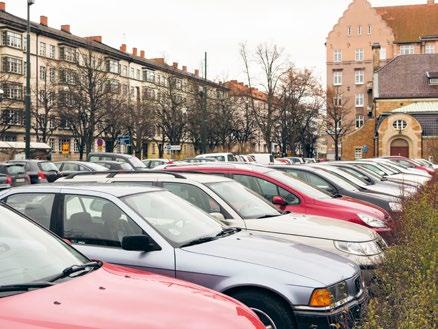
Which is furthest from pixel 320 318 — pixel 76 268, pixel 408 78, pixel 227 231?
pixel 408 78

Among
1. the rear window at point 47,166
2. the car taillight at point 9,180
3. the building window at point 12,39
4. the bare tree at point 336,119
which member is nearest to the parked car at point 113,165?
the rear window at point 47,166

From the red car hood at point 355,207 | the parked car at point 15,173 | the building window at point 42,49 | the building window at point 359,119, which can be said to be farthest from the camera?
the building window at point 359,119

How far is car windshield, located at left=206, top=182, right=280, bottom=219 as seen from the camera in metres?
7.39

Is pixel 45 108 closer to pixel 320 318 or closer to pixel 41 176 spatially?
pixel 41 176

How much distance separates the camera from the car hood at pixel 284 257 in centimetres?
486

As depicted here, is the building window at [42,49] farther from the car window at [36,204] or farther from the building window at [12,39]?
the car window at [36,204]

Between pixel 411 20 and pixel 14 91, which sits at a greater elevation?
pixel 411 20

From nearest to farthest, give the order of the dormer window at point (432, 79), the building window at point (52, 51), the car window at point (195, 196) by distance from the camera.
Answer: the car window at point (195, 196), the dormer window at point (432, 79), the building window at point (52, 51)

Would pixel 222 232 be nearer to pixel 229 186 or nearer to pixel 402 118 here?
pixel 229 186

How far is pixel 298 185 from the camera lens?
31.7ft

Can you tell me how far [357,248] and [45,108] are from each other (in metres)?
54.6

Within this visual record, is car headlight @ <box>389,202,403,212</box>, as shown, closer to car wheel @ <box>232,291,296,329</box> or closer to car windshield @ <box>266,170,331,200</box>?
car windshield @ <box>266,170,331,200</box>

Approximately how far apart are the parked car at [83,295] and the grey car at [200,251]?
96cm

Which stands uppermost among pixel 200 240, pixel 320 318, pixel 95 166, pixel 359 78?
pixel 359 78
